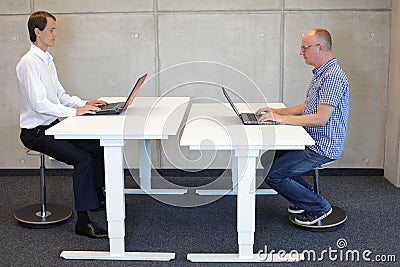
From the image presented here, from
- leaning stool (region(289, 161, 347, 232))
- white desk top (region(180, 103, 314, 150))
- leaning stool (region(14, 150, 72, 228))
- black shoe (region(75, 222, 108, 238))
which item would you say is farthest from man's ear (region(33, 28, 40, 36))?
leaning stool (region(289, 161, 347, 232))

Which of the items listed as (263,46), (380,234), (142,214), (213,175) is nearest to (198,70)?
(263,46)

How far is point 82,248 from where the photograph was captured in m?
3.49

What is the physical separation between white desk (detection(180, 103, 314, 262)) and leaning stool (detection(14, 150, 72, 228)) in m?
1.11

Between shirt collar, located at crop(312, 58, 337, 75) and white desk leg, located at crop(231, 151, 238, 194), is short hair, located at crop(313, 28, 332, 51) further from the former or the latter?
white desk leg, located at crop(231, 151, 238, 194)

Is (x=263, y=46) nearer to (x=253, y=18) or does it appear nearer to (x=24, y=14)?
(x=253, y=18)

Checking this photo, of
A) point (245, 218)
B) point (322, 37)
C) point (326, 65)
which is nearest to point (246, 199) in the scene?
point (245, 218)

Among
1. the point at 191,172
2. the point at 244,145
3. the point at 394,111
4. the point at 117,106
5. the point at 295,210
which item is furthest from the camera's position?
the point at 191,172

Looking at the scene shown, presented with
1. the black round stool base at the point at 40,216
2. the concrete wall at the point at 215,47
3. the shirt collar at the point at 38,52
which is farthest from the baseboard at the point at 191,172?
the shirt collar at the point at 38,52

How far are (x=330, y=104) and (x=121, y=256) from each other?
62.1 inches

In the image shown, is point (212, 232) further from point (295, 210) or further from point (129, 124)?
point (129, 124)

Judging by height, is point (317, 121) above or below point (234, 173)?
above

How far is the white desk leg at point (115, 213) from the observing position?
3.21 meters

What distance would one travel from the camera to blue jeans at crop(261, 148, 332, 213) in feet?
11.6

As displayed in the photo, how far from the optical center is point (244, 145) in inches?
119
